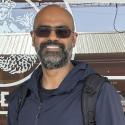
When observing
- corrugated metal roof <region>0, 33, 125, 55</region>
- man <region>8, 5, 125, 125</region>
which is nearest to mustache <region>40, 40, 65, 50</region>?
man <region>8, 5, 125, 125</region>

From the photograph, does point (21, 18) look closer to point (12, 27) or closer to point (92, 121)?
point (12, 27)

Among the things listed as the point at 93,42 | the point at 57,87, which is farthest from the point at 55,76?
the point at 93,42

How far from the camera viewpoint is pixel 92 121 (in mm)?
2814

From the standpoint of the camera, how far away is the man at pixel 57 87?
9.37 ft

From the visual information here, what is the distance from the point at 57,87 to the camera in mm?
3072

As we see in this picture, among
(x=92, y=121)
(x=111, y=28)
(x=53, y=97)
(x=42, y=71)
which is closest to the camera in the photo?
(x=92, y=121)

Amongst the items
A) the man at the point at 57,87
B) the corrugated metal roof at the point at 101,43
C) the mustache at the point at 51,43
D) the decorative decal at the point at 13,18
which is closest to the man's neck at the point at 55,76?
the man at the point at 57,87

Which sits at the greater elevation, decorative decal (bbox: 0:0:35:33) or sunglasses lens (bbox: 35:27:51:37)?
decorative decal (bbox: 0:0:35:33)

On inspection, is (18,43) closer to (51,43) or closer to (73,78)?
(51,43)

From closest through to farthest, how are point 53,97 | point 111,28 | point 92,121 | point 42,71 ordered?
point 92,121, point 53,97, point 42,71, point 111,28

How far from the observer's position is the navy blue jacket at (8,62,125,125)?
2824 mm

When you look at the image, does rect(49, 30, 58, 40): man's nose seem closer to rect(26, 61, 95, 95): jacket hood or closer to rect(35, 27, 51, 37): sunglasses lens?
rect(35, 27, 51, 37): sunglasses lens

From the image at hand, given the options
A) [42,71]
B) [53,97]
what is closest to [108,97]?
[53,97]

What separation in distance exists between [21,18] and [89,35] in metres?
0.67
